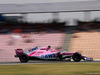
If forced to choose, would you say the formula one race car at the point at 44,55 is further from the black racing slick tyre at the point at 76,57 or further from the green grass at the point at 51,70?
the green grass at the point at 51,70

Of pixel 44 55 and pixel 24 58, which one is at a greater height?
pixel 44 55

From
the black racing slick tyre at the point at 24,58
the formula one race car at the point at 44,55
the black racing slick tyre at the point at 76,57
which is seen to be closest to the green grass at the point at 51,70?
the black racing slick tyre at the point at 76,57

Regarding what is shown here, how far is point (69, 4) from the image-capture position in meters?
23.3

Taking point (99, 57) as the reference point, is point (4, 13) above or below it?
above

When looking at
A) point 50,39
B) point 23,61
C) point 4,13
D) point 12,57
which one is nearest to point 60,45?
point 50,39

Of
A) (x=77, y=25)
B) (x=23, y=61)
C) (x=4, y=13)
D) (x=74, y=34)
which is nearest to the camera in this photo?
(x=23, y=61)

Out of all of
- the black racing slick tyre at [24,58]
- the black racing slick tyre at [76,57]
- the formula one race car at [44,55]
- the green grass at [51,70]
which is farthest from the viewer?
the black racing slick tyre at [24,58]

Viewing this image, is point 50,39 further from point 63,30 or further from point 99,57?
point 99,57

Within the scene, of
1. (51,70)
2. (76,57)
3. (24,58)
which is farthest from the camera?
(24,58)

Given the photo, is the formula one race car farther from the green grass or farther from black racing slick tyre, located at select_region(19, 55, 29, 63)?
the green grass

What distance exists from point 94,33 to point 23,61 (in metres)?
7.65

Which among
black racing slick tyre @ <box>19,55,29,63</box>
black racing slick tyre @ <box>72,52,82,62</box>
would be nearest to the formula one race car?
black racing slick tyre @ <box>19,55,29,63</box>

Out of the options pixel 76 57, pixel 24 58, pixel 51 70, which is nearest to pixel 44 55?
pixel 24 58

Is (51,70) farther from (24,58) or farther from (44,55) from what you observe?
(24,58)
